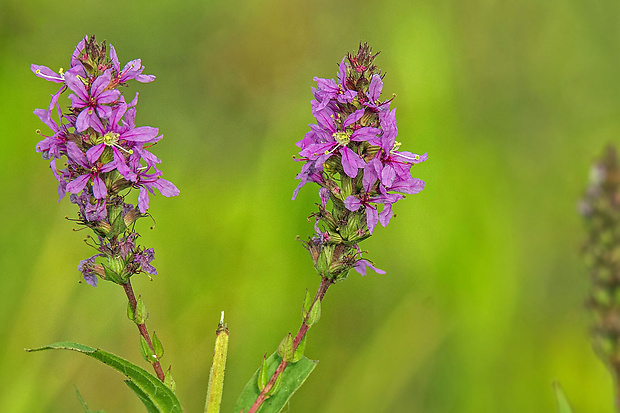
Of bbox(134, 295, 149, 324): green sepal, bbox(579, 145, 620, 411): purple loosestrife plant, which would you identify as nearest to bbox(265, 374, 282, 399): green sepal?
bbox(134, 295, 149, 324): green sepal

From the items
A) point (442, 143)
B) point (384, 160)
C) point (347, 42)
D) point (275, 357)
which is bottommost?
point (275, 357)

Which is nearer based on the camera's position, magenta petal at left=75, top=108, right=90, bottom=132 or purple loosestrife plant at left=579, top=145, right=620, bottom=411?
magenta petal at left=75, top=108, right=90, bottom=132

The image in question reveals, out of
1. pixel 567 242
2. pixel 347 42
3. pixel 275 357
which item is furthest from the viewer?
pixel 347 42

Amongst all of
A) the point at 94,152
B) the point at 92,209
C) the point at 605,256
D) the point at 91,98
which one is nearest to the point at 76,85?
the point at 91,98

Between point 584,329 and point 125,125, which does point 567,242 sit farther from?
point 125,125

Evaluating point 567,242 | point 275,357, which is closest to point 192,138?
point 567,242

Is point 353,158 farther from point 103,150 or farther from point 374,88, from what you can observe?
point 103,150

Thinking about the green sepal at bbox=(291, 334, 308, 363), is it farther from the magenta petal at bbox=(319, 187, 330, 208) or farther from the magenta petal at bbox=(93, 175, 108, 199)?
the magenta petal at bbox=(93, 175, 108, 199)
